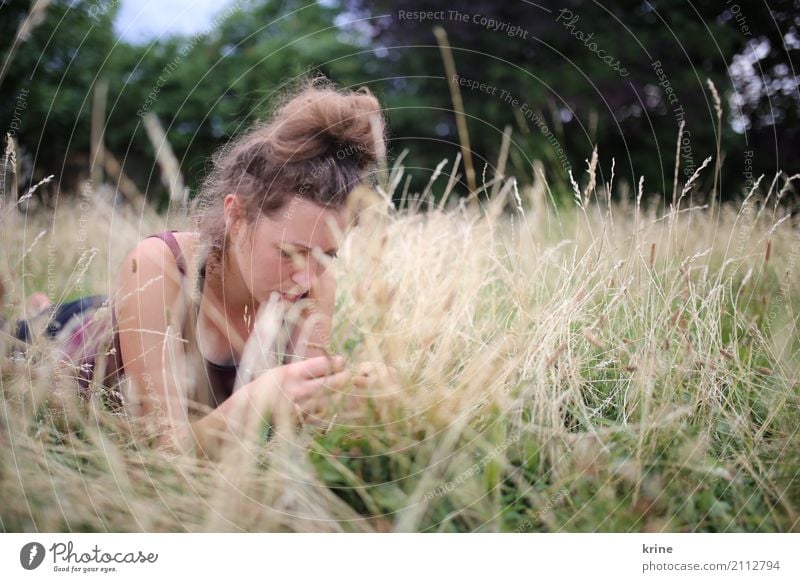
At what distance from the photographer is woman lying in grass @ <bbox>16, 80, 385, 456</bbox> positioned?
58.6 inches

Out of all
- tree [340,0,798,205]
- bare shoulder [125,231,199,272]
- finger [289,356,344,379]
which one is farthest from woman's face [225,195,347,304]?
tree [340,0,798,205]

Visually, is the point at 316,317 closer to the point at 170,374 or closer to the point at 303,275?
the point at 303,275

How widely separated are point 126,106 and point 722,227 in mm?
4326

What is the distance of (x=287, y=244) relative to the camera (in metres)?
1.50

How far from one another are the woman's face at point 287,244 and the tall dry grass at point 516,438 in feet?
0.55

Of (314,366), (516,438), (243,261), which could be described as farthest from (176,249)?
(516,438)

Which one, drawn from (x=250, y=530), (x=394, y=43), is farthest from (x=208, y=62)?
(x=250, y=530)

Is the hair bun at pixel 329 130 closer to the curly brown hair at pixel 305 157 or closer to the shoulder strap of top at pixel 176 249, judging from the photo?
the curly brown hair at pixel 305 157

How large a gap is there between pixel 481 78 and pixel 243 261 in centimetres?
334

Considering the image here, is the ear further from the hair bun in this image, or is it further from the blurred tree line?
the blurred tree line

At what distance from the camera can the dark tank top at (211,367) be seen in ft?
5.38

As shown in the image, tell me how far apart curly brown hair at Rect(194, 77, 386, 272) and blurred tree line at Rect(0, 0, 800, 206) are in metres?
0.28

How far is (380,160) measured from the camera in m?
1.78
